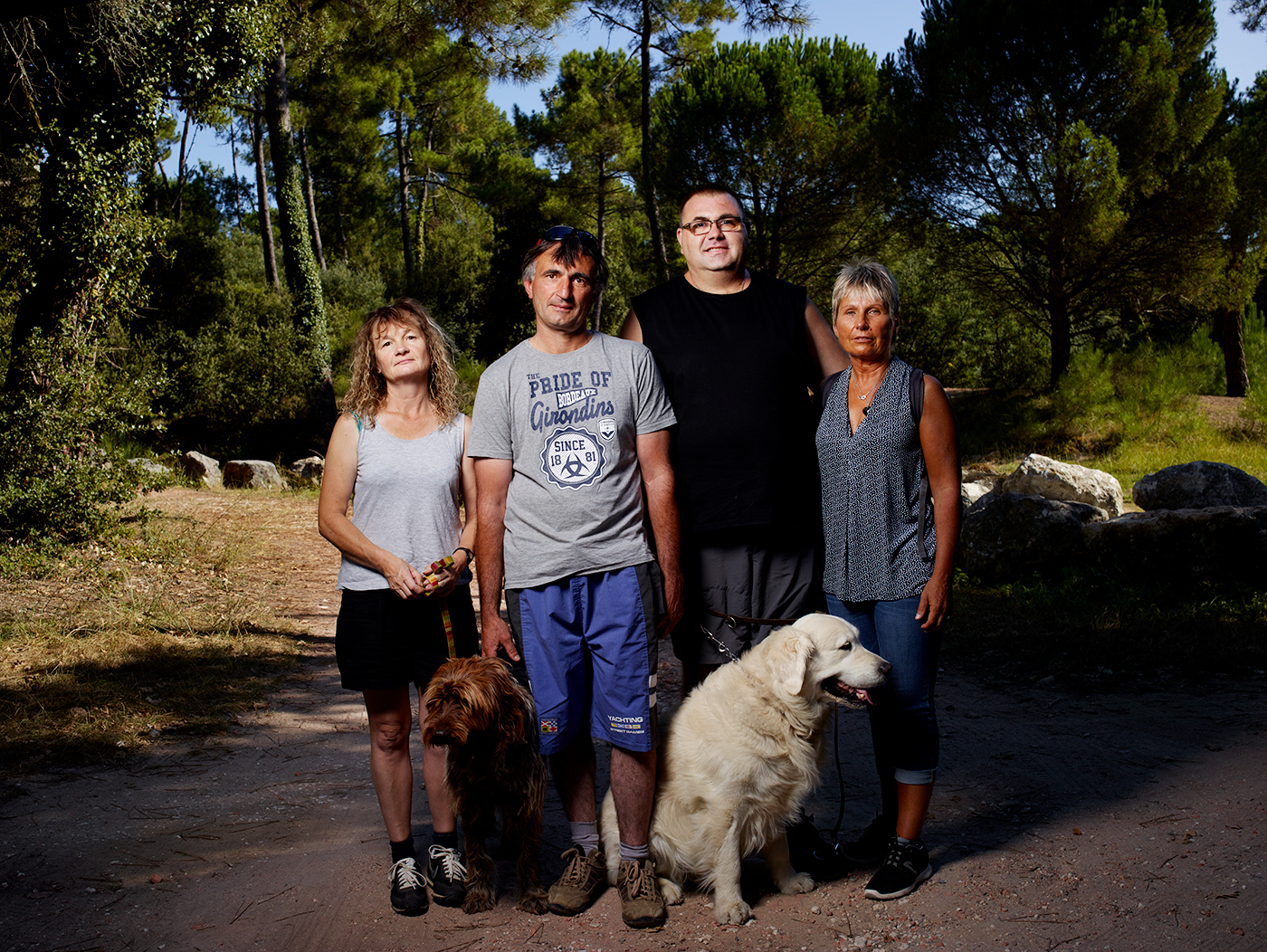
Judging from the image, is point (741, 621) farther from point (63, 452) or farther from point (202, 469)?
point (202, 469)

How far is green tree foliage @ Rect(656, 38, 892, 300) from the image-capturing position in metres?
19.5

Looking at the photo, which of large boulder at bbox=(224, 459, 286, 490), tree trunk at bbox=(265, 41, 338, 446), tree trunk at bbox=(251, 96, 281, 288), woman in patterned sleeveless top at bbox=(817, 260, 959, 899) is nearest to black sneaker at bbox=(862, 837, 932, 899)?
woman in patterned sleeveless top at bbox=(817, 260, 959, 899)

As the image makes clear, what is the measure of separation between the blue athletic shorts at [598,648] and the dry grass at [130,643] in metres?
3.01

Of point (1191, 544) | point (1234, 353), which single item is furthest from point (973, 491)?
point (1234, 353)

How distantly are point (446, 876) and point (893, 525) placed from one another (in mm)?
1980

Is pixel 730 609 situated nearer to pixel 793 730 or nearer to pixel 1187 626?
pixel 793 730

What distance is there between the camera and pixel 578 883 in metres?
3.07

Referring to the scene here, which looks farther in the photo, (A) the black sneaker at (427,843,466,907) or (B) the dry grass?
(B) the dry grass

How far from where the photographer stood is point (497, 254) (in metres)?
28.0

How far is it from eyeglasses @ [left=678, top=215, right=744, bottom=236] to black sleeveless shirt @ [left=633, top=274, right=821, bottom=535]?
0.68ft

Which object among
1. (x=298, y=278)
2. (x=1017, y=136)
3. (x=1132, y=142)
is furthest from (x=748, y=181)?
(x=298, y=278)

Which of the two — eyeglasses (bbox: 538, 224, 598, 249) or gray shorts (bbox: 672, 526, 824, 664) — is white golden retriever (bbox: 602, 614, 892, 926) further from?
eyeglasses (bbox: 538, 224, 598, 249)

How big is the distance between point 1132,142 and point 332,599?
15836mm

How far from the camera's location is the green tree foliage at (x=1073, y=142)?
51.8ft
